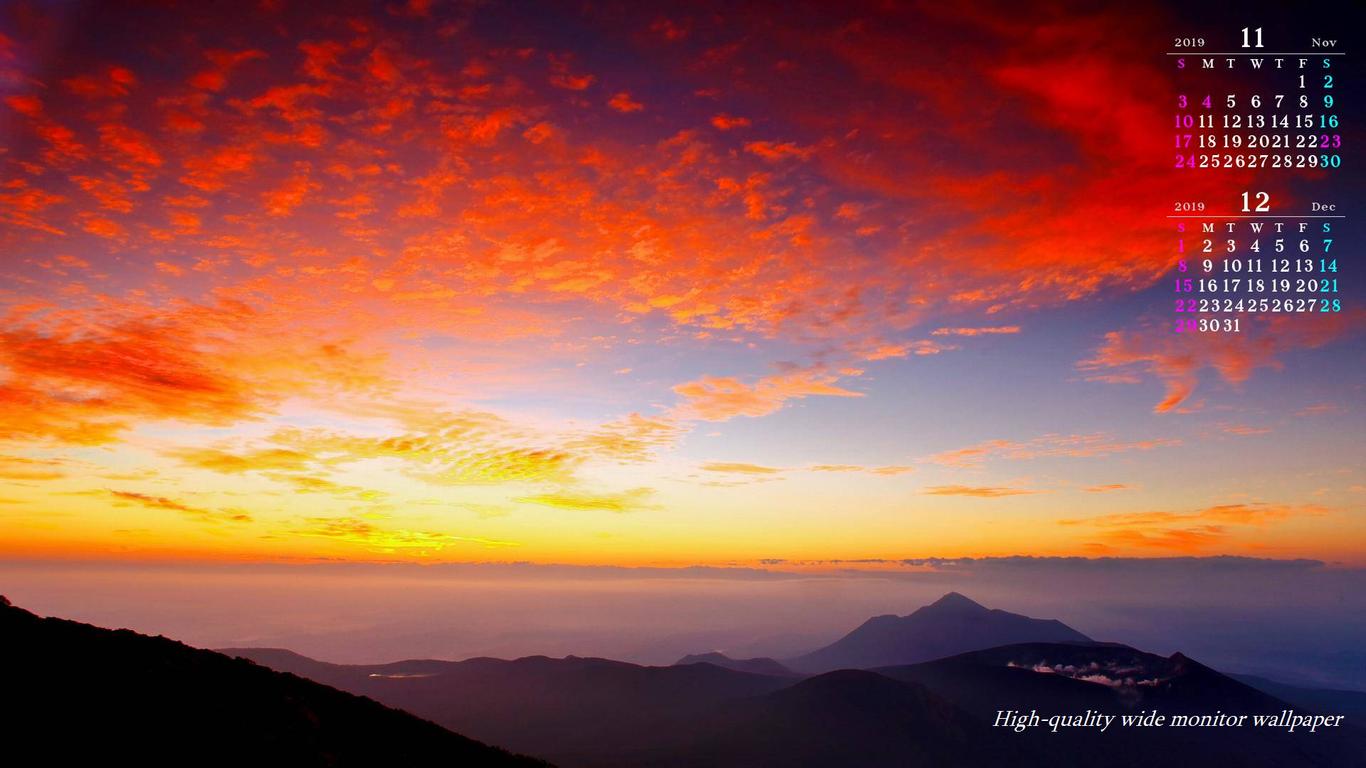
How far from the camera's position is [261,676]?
39.7 m

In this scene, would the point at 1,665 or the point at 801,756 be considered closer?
the point at 1,665

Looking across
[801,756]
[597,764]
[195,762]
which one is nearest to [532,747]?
[597,764]

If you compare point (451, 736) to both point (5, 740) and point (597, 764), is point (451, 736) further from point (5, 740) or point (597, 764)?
point (597, 764)

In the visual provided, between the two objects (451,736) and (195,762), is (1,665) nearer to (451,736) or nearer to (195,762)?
(195,762)

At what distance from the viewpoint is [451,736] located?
5016 centimetres

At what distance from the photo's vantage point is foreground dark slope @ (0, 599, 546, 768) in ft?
86.2

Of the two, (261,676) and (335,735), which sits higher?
(261,676)

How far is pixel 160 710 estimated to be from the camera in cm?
3014

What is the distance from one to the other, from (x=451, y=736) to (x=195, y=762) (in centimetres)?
2630

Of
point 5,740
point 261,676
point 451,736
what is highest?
point 5,740

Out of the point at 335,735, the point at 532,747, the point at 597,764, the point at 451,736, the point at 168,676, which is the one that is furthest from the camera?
the point at 532,747

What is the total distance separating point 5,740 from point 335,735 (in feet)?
53.0

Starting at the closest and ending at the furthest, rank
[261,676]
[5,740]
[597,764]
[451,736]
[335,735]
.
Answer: [5,740], [335,735], [261,676], [451,736], [597,764]

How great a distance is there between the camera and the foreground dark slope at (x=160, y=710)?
26266mm
